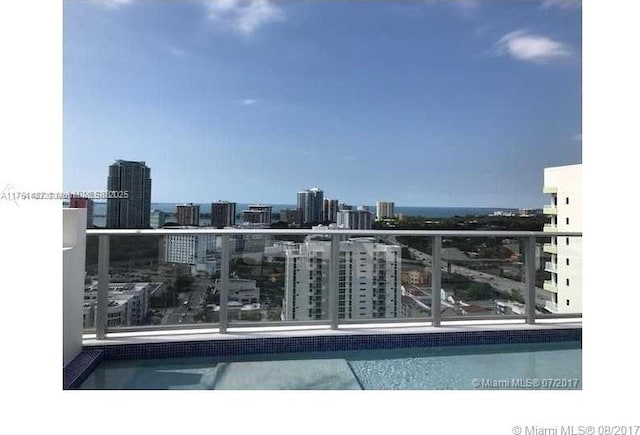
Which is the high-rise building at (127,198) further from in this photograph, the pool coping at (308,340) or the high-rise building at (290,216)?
the high-rise building at (290,216)

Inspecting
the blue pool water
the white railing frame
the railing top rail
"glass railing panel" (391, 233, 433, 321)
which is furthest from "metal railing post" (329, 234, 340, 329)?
"glass railing panel" (391, 233, 433, 321)

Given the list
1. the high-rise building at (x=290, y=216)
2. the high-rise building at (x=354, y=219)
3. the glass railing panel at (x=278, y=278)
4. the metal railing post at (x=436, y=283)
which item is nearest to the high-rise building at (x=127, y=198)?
the glass railing panel at (x=278, y=278)

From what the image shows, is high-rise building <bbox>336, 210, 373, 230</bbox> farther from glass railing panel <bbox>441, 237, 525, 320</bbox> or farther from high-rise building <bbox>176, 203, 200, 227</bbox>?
high-rise building <bbox>176, 203, 200, 227</bbox>

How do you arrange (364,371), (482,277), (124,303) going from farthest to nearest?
(482,277) → (124,303) → (364,371)

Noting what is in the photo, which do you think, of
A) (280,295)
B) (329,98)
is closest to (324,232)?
(280,295)

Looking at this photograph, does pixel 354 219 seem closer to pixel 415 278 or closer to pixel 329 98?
pixel 415 278

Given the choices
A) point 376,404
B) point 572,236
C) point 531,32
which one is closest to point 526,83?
point 531,32
